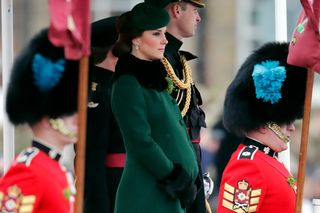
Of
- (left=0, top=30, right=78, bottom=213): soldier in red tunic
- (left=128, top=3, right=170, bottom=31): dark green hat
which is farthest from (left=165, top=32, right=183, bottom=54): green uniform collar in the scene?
(left=0, top=30, right=78, bottom=213): soldier in red tunic

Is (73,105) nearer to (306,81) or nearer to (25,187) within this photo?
(25,187)

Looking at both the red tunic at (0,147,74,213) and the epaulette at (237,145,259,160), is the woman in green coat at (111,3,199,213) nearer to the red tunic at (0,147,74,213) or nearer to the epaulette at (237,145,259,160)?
the epaulette at (237,145,259,160)

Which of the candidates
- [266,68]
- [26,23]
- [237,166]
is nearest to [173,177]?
[237,166]

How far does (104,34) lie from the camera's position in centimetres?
636

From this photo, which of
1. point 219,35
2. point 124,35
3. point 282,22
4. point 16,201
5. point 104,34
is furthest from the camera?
point 219,35

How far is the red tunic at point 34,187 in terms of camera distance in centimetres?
473

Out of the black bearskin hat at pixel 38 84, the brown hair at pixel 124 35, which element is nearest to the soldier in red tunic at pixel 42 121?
the black bearskin hat at pixel 38 84

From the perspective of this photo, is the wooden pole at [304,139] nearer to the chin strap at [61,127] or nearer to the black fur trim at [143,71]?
the black fur trim at [143,71]

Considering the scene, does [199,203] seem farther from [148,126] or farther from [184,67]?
[148,126]

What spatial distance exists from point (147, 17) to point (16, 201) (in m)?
1.36

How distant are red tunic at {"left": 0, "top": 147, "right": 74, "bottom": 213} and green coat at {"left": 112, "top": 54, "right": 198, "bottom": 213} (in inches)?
23.8

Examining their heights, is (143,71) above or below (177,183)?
above

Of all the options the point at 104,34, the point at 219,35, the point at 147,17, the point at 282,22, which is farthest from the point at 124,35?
the point at 219,35

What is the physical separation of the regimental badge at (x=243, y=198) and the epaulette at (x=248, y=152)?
6.3 inches
